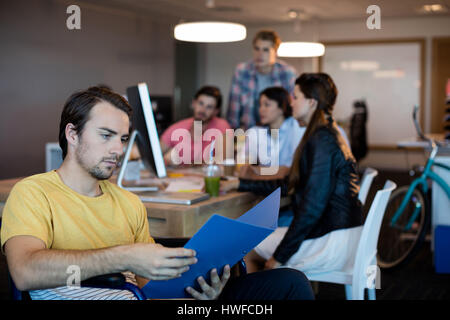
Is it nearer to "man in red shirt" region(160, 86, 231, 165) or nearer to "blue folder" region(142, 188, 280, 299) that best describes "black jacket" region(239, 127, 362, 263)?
"blue folder" region(142, 188, 280, 299)

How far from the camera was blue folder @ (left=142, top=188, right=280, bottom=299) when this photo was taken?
1105mm

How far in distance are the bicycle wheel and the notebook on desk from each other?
1.71 meters

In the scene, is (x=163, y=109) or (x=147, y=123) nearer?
(x=147, y=123)

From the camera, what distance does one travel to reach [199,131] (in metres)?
3.68

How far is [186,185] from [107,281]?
1.25 metres

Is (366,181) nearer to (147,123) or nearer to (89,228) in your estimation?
(147,123)

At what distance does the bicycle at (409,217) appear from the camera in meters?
3.44

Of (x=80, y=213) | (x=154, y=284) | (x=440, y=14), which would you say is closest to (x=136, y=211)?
(x=80, y=213)

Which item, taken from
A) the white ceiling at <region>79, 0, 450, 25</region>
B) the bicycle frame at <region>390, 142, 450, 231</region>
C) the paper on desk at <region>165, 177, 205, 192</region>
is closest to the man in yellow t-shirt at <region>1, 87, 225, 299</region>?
the paper on desk at <region>165, 177, 205, 192</region>

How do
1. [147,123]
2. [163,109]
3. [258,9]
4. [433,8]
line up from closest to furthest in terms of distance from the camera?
1. [147,123]
2. [163,109]
3. [433,8]
4. [258,9]

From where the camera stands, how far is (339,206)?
2.12m

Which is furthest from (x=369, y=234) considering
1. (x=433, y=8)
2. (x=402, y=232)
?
(x=433, y=8)

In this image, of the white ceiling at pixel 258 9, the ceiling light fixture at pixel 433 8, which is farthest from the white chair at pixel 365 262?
the ceiling light fixture at pixel 433 8

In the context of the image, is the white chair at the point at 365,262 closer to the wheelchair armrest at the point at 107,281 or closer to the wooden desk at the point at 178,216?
the wooden desk at the point at 178,216
